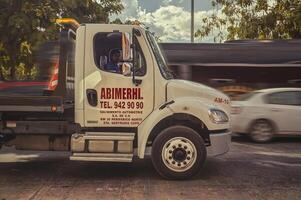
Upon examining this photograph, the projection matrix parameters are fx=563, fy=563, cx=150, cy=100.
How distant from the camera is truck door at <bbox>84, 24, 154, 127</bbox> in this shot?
30.0 feet

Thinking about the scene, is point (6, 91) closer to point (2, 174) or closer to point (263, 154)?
point (2, 174)

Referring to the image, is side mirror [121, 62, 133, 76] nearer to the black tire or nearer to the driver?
the driver

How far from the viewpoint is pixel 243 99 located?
1550 centimetres

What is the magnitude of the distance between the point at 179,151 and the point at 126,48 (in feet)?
6.12

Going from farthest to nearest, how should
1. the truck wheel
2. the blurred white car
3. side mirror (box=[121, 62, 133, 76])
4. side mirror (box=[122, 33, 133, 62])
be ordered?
the blurred white car
the truck wheel
side mirror (box=[121, 62, 133, 76])
side mirror (box=[122, 33, 133, 62])

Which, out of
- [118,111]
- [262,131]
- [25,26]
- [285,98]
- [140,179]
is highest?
[25,26]

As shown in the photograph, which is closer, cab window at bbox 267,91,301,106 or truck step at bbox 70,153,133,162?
truck step at bbox 70,153,133,162

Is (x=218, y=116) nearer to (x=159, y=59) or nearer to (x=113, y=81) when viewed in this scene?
(x=159, y=59)

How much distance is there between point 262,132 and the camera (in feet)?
49.3

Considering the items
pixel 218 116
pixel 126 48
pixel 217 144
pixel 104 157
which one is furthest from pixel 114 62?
pixel 217 144

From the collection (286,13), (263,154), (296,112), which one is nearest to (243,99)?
(296,112)

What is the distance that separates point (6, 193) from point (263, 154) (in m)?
6.30

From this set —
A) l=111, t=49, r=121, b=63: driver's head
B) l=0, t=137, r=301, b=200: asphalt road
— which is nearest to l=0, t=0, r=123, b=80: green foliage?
l=0, t=137, r=301, b=200: asphalt road

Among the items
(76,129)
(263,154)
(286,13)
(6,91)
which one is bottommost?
(263,154)
